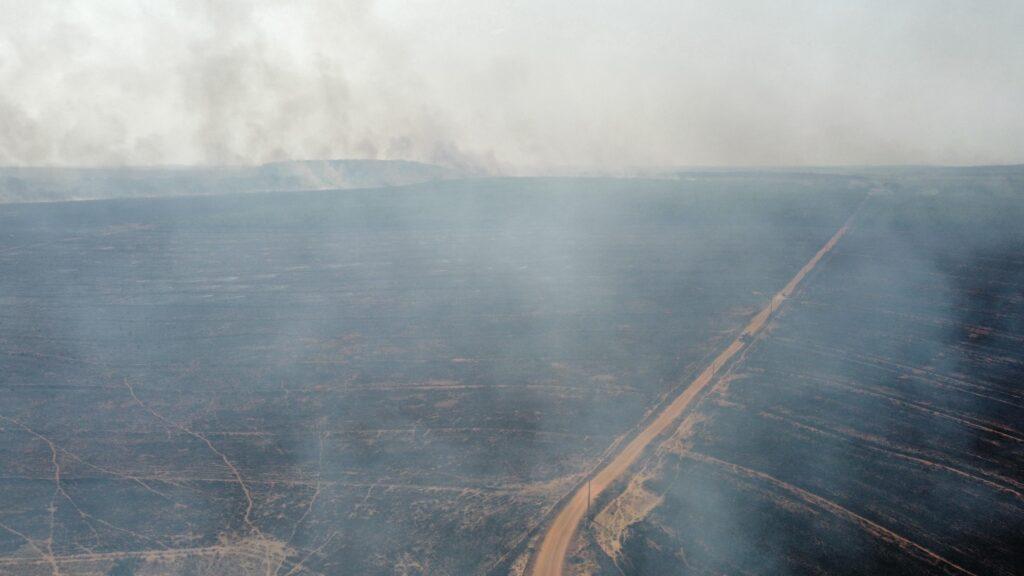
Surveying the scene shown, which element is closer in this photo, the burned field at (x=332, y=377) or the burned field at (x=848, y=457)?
the burned field at (x=848, y=457)

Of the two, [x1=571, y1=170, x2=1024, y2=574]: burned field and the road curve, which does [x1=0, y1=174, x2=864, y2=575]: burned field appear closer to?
the road curve

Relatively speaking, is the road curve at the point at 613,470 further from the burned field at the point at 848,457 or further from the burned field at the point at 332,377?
the burned field at the point at 332,377


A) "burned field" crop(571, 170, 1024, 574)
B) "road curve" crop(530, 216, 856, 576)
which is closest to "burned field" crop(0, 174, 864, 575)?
"road curve" crop(530, 216, 856, 576)

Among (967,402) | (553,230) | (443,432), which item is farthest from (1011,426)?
(553,230)

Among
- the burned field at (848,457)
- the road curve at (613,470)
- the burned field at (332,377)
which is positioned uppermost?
the burned field at (848,457)

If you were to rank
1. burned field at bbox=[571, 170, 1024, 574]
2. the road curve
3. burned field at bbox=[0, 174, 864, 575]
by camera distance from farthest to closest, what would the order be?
1. burned field at bbox=[0, 174, 864, 575]
2. burned field at bbox=[571, 170, 1024, 574]
3. the road curve

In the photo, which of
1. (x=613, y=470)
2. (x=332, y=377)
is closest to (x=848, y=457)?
(x=613, y=470)

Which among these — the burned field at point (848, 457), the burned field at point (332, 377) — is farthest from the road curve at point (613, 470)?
the burned field at point (332, 377)

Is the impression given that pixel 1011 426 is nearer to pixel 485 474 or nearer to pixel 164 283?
pixel 485 474
